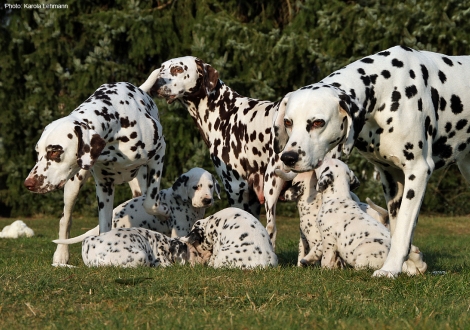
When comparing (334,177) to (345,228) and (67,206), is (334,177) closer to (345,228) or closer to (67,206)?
(345,228)

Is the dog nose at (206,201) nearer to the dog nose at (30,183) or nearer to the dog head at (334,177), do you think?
the dog head at (334,177)

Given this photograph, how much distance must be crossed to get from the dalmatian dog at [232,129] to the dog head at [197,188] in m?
0.23

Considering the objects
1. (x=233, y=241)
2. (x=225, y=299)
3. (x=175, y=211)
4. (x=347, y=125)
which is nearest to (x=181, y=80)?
(x=175, y=211)

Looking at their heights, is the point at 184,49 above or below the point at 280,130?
below

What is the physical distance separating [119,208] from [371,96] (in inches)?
186

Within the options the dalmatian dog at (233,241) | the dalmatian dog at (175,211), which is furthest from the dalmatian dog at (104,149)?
the dalmatian dog at (233,241)

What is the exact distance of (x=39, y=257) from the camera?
33.6 feet

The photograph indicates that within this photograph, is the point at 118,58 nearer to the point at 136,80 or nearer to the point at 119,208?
the point at 136,80

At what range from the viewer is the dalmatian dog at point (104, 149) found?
326 inches

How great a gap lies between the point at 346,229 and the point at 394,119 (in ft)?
5.59

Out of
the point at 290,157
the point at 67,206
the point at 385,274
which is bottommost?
the point at 67,206

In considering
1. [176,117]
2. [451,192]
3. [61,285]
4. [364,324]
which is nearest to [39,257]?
[61,285]

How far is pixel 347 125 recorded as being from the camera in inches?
250

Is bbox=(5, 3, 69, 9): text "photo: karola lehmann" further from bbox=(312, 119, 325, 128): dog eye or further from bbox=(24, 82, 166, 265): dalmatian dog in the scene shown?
bbox=(312, 119, 325, 128): dog eye
